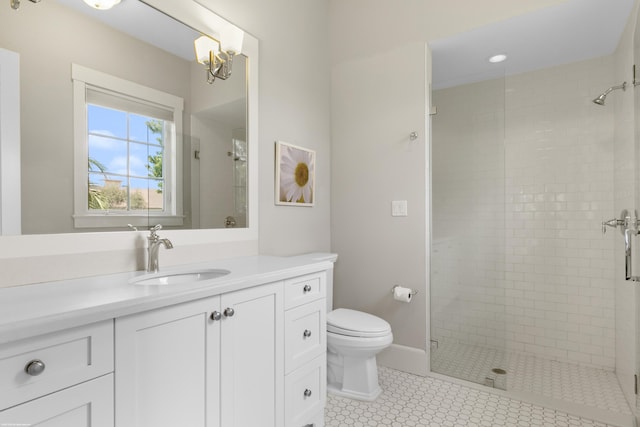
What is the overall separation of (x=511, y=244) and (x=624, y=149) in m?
1.04

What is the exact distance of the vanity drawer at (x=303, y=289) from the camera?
1581 mm

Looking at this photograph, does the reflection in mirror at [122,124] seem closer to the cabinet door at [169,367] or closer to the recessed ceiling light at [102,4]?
the recessed ceiling light at [102,4]

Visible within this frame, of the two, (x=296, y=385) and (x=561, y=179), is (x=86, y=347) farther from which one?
(x=561, y=179)

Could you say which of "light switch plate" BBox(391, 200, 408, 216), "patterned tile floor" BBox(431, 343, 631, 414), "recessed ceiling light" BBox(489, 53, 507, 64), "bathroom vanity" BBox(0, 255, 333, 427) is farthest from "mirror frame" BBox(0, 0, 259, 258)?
"recessed ceiling light" BBox(489, 53, 507, 64)

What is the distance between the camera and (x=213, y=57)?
74.6 inches

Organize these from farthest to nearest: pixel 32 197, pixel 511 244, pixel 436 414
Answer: pixel 511 244, pixel 436 414, pixel 32 197

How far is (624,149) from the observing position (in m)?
2.24

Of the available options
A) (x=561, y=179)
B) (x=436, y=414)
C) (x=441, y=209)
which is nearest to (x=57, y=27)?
(x=441, y=209)

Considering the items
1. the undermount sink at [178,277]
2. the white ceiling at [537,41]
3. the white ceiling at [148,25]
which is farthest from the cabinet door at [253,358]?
the white ceiling at [537,41]

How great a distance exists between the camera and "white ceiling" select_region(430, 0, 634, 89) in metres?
2.11

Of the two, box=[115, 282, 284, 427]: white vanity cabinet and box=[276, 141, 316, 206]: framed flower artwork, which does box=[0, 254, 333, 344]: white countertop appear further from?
box=[276, 141, 316, 206]: framed flower artwork

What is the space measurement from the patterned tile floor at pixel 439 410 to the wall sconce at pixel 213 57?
2.02m

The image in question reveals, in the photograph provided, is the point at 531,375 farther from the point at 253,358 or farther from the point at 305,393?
the point at 253,358

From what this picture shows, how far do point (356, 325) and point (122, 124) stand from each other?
5.42 ft
